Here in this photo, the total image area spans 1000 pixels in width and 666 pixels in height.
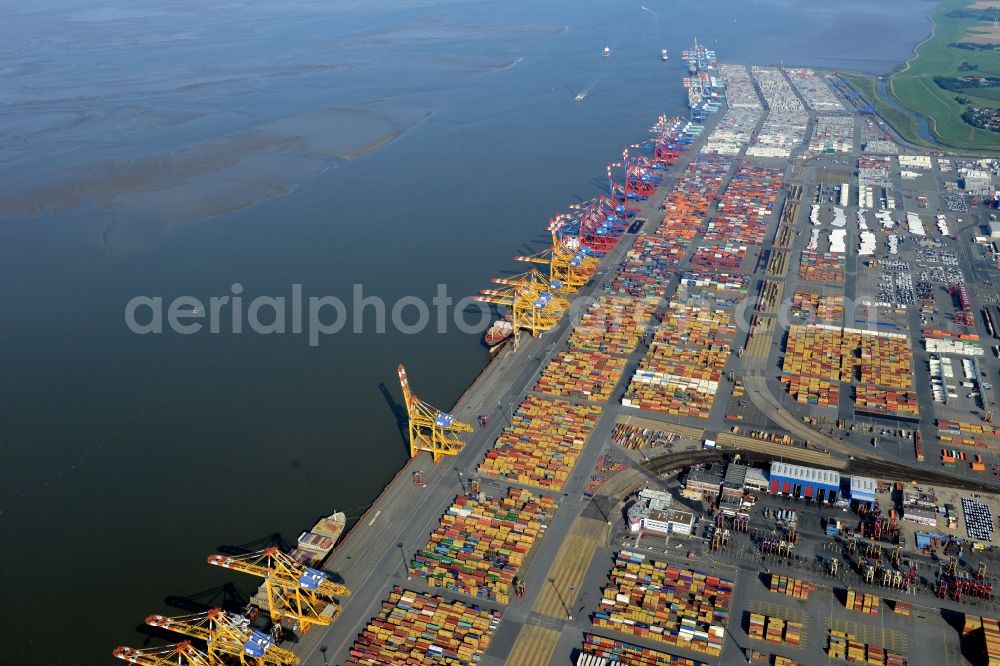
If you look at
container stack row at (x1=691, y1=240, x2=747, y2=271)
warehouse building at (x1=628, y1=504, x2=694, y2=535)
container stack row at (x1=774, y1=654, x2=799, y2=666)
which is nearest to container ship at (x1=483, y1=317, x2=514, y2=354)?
container stack row at (x1=691, y1=240, x2=747, y2=271)

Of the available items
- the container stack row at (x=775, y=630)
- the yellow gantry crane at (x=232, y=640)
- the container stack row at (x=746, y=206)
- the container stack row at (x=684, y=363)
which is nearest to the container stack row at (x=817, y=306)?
the container stack row at (x=684, y=363)

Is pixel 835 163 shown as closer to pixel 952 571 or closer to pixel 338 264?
pixel 338 264

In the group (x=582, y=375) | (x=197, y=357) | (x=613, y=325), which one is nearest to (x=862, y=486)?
(x=582, y=375)

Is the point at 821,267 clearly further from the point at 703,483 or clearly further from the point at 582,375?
the point at 703,483

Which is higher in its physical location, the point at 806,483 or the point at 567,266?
the point at 567,266

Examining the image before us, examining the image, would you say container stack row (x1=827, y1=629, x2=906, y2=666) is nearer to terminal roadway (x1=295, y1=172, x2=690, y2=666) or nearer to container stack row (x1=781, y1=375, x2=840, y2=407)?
terminal roadway (x1=295, y1=172, x2=690, y2=666)

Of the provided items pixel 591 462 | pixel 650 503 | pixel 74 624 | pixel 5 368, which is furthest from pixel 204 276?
pixel 650 503
